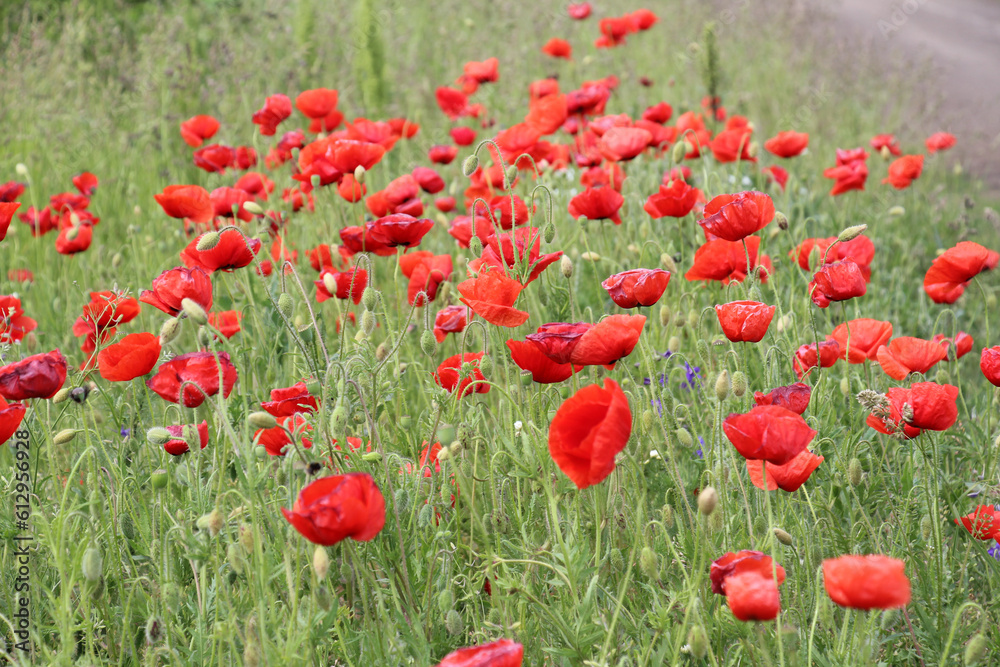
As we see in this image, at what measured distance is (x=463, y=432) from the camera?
1.60 meters

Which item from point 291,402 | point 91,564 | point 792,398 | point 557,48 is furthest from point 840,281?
point 557,48

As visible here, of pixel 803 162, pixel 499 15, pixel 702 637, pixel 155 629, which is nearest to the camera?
pixel 702 637

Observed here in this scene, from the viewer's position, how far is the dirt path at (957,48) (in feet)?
20.9

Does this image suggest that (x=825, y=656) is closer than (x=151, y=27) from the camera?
Yes

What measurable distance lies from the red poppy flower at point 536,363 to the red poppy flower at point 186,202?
3.87 feet

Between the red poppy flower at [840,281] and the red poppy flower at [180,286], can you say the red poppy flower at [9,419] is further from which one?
the red poppy flower at [840,281]

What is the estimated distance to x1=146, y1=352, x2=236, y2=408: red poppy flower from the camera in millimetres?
1587

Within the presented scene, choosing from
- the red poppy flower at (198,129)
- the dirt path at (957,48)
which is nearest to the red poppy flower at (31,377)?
the red poppy flower at (198,129)

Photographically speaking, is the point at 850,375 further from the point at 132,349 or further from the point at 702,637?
the point at 132,349

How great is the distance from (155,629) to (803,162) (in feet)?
16.1

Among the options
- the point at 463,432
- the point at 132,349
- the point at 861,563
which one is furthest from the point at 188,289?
the point at 861,563

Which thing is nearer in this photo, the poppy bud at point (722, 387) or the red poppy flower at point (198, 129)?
the poppy bud at point (722, 387)

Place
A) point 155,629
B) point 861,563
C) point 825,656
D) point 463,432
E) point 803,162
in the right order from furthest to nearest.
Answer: point 803,162, point 463,432, point 825,656, point 155,629, point 861,563

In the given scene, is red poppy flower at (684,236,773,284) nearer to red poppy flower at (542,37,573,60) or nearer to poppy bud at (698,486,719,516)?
poppy bud at (698,486,719,516)
